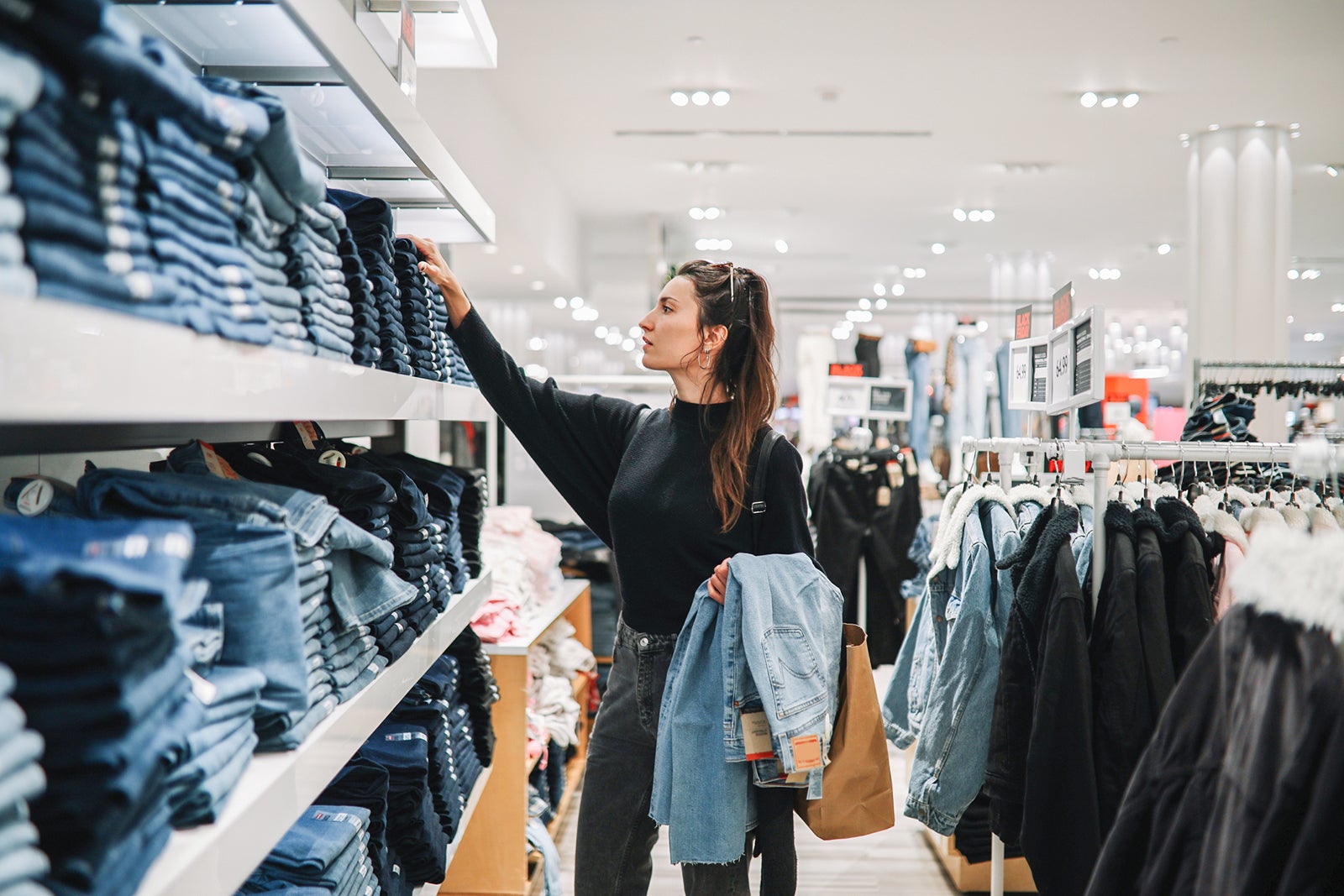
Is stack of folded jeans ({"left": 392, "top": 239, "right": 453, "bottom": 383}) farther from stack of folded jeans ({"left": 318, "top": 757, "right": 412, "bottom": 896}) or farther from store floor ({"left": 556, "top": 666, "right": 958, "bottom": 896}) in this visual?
store floor ({"left": 556, "top": 666, "right": 958, "bottom": 896})

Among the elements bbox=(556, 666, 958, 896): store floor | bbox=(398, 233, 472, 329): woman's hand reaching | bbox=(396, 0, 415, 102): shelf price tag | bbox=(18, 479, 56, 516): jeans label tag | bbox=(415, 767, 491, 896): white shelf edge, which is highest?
bbox=(396, 0, 415, 102): shelf price tag

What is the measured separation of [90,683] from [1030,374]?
9.23ft

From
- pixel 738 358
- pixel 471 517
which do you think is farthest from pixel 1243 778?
pixel 471 517

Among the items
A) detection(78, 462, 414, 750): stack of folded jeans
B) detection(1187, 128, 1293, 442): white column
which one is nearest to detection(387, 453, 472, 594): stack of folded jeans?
detection(78, 462, 414, 750): stack of folded jeans

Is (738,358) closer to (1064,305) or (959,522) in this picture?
(959,522)

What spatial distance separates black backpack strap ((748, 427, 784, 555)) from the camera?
191 centimetres

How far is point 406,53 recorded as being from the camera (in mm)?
1786

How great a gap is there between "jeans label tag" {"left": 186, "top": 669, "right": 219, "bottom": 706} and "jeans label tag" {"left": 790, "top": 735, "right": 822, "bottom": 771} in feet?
3.63

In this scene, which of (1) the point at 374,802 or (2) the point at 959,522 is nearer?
(1) the point at 374,802

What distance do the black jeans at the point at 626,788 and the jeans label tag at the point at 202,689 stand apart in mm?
1141

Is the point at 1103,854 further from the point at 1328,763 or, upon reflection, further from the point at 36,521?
the point at 36,521

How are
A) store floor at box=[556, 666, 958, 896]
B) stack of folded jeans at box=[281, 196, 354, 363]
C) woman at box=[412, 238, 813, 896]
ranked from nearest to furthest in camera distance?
stack of folded jeans at box=[281, 196, 354, 363] → woman at box=[412, 238, 813, 896] → store floor at box=[556, 666, 958, 896]

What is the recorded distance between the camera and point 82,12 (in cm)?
62

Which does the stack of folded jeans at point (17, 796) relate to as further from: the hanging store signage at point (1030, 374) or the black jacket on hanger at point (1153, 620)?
the hanging store signage at point (1030, 374)
